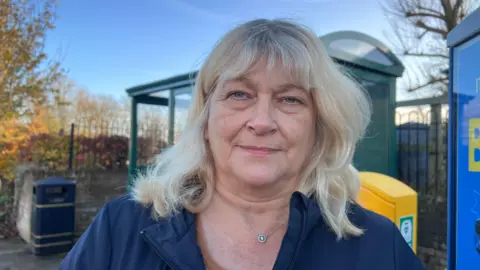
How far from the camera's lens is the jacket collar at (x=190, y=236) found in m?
1.22

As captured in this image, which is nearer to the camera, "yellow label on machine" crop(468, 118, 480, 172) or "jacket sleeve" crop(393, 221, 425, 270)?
"jacket sleeve" crop(393, 221, 425, 270)

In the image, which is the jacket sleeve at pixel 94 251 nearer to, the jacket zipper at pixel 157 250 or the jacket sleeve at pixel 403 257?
the jacket zipper at pixel 157 250

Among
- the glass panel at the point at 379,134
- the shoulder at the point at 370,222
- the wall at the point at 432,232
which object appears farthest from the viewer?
the glass panel at the point at 379,134

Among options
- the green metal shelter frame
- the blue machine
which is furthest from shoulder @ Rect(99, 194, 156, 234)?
the green metal shelter frame

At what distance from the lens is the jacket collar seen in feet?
4.02

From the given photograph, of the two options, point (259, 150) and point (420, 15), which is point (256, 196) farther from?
point (420, 15)

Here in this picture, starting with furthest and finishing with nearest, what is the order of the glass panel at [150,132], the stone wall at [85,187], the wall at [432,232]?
the glass panel at [150,132], the stone wall at [85,187], the wall at [432,232]

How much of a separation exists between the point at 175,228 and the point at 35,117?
748 cm

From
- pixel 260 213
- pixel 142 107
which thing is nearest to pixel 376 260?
pixel 260 213

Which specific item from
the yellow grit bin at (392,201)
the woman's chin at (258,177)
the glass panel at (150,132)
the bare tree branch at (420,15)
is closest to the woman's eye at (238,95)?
the woman's chin at (258,177)

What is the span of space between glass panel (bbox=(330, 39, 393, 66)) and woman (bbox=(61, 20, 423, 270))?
364 centimetres

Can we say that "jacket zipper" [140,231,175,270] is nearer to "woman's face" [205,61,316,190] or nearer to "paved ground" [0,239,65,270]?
"woman's face" [205,61,316,190]

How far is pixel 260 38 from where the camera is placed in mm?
1421

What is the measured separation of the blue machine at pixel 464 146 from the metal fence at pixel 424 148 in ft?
Answer: 10.4
